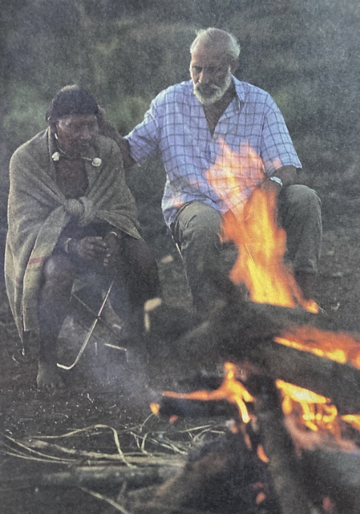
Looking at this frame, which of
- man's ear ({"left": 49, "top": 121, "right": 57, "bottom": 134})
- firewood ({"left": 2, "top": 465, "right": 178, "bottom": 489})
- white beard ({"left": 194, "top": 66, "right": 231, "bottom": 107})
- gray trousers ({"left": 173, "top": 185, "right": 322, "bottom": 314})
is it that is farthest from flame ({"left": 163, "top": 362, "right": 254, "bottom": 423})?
white beard ({"left": 194, "top": 66, "right": 231, "bottom": 107})

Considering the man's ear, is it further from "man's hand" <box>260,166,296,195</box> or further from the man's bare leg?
"man's hand" <box>260,166,296,195</box>

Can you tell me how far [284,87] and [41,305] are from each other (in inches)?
175

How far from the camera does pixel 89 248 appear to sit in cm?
367

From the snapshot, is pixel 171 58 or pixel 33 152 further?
pixel 171 58

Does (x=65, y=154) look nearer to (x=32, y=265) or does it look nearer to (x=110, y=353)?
(x=32, y=265)

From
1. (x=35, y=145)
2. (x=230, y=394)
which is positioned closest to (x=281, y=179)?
(x=35, y=145)

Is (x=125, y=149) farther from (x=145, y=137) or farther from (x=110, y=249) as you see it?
(x=110, y=249)

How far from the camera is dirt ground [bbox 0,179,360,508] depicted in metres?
2.54

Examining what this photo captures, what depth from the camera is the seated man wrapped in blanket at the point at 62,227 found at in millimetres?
3670

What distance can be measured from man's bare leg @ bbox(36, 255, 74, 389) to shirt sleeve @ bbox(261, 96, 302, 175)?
50.7 inches

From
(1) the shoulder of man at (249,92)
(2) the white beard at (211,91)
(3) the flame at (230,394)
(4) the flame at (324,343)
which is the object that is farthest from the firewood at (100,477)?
(1) the shoulder of man at (249,92)

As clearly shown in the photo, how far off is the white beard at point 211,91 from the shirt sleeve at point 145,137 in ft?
0.96

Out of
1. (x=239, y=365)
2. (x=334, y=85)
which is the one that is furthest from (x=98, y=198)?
(x=334, y=85)

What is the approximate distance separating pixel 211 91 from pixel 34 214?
120 centimetres
